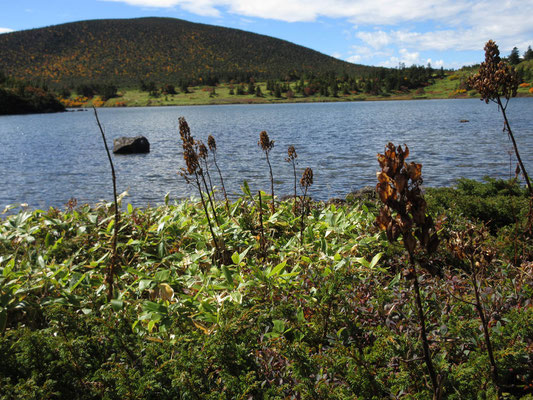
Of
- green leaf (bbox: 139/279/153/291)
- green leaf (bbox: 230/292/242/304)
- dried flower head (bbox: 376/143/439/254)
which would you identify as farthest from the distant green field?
dried flower head (bbox: 376/143/439/254)

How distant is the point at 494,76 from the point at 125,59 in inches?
7743

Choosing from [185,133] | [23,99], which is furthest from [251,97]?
[185,133]

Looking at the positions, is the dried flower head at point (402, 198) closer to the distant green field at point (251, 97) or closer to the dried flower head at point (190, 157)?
the dried flower head at point (190, 157)

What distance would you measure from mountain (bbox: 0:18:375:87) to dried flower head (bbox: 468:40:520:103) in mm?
154767

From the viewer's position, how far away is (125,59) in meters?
177

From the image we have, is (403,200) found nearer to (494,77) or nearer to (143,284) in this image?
(143,284)

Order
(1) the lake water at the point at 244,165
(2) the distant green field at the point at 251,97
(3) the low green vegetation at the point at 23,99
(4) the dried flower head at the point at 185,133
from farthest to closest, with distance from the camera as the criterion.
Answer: (2) the distant green field at the point at 251,97, (3) the low green vegetation at the point at 23,99, (1) the lake water at the point at 244,165, (4) the dried flower head at the point at 185,133

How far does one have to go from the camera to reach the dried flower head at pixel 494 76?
4461 mm

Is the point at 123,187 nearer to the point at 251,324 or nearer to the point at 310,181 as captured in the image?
the point at 310,181

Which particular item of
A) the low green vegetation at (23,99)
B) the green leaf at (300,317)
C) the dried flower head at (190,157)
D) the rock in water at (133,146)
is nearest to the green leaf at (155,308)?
the green leaf at (300,317)

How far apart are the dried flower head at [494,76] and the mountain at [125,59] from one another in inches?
6093

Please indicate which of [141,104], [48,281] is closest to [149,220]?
[48,281]

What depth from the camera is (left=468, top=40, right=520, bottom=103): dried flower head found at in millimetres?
4461

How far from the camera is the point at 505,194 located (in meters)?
6.50
